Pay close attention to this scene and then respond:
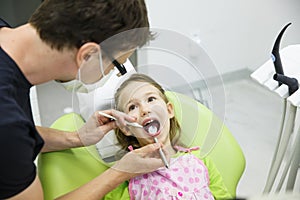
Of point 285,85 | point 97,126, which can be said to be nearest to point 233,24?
point 285,85

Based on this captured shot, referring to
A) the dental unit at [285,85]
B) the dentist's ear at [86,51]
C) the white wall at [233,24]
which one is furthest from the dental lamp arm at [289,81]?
the white wall at [233,24]

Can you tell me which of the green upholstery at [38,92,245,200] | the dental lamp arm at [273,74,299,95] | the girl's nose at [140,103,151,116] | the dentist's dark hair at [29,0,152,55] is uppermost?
the dentist's dark hair at [29,0,152,55]

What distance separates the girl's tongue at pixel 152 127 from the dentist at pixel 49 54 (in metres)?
0.18

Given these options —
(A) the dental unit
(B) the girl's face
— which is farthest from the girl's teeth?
(A) the dental unit

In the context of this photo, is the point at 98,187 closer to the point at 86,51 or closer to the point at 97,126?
the point at 97,126

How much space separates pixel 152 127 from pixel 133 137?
10 centimetres

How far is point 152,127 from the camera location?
1050 millimetres

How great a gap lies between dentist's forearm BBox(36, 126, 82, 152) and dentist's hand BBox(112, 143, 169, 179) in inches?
9.5

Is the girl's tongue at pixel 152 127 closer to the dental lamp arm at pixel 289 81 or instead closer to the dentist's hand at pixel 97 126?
the dentist's hand at pixel 97 126

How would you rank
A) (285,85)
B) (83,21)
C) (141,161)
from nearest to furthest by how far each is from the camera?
(83,21)
(141,161)
(285,85)

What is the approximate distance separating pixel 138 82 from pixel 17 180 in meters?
0.43

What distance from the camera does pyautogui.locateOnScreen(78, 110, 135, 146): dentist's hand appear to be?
3.71 feet

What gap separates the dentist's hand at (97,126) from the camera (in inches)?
44.6

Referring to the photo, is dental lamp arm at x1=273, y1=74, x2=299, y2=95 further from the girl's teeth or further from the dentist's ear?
the dentist's ear
